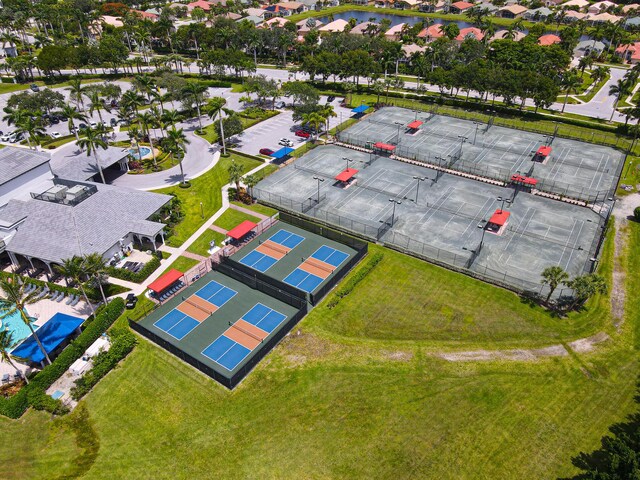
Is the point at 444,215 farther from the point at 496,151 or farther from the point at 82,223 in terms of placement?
the point at 82,223

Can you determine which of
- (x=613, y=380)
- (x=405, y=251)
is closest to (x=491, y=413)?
(x=613, y=380)

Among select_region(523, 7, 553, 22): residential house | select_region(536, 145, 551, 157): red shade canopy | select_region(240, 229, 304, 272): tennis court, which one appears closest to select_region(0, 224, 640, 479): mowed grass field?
select_region(240, 229, 304, 272): tennis court

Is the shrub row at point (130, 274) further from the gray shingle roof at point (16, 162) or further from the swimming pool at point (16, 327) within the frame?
the gray shingle roof at point (16, 162)

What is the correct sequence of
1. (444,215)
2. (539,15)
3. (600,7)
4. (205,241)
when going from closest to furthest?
(205,241) → (444,215) → (539,15) → (600,7)

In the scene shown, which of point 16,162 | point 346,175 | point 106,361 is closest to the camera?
point 106,361

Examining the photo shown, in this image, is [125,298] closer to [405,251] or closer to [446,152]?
[405,251]

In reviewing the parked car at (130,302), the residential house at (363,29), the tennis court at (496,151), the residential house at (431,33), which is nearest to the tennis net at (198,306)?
the parked car at (130,302)

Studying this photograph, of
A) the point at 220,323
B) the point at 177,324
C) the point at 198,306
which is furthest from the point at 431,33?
the point at 177,324
